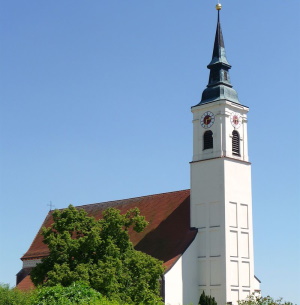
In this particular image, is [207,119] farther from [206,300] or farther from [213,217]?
[206,300]

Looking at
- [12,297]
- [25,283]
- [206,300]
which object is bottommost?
[12,297]

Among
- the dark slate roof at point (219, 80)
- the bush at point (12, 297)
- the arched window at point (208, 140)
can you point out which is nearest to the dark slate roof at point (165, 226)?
the arched window at point (208, 140)

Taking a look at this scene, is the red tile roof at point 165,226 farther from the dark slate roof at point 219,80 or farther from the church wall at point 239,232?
the dark slate roof at point 219,80

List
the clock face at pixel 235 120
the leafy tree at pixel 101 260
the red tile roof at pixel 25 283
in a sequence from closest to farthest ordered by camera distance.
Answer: the leafy tree at pixel 101 260 < the clock face at pixel 235 120 < the red tile roof at pixel 25 283

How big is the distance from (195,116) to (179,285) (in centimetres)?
1235

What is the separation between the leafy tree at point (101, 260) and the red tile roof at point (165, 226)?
212 inches

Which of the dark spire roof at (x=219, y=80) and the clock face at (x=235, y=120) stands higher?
the dark spire roof at (x=219, y=80)

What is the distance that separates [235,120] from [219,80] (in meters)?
3.28

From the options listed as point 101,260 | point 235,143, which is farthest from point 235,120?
point 101,260

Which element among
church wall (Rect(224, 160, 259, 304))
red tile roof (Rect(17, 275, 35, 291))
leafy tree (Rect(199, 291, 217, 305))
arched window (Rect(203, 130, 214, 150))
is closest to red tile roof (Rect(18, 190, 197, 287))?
church wall (Rect(224, 160, 259, 304))

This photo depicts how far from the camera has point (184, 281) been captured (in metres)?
45.8

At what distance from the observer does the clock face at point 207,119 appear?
4928cm

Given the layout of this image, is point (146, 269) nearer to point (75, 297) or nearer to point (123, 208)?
point (75, 297)

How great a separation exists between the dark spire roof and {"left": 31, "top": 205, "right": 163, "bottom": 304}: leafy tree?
1271 cm
